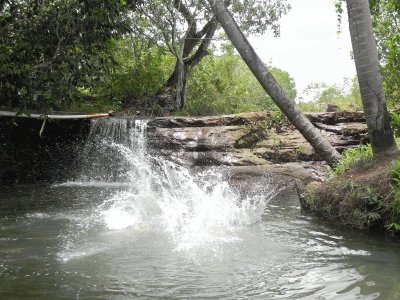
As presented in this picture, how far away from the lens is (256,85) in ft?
86.2

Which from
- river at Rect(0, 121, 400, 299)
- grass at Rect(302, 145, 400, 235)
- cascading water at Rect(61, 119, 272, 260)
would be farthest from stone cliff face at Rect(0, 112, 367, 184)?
grass at Rect(302, 145, 400, 235)

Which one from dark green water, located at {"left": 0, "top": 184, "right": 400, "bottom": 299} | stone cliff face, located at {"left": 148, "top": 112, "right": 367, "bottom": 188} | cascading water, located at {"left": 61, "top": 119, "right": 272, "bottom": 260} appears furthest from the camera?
stone cliff face, located at {"left": 148, "top": 112, "right": 367, "bottom": 188}

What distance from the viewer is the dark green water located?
3.90 m

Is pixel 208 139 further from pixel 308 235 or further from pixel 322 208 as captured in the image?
pixel 308 235

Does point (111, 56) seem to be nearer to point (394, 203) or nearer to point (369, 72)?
point (369, 72)

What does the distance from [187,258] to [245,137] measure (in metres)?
8.29

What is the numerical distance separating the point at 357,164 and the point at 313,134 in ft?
4.72

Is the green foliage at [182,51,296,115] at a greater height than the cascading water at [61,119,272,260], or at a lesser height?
greater

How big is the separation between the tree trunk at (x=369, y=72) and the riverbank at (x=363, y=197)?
0.40 m

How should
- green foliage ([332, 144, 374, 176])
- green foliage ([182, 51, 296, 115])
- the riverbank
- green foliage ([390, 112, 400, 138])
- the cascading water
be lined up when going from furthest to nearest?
1. green foliage ([182, 51, 296, 115])
2. green foliage ([390, 112, 400, 138])
3. green foliage ([332, 144, 374, 176])
4. the cascading water
5. the riverbank

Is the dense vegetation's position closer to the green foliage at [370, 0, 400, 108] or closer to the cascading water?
the green foliage at [370, 0, 400, 108]

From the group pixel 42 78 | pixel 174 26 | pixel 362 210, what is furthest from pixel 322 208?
pixel 174 26

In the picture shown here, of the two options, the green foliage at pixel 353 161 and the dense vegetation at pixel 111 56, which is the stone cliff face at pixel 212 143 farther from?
the green foliage at pixel 353 161

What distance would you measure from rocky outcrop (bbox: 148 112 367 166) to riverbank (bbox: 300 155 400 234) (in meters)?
4.54
